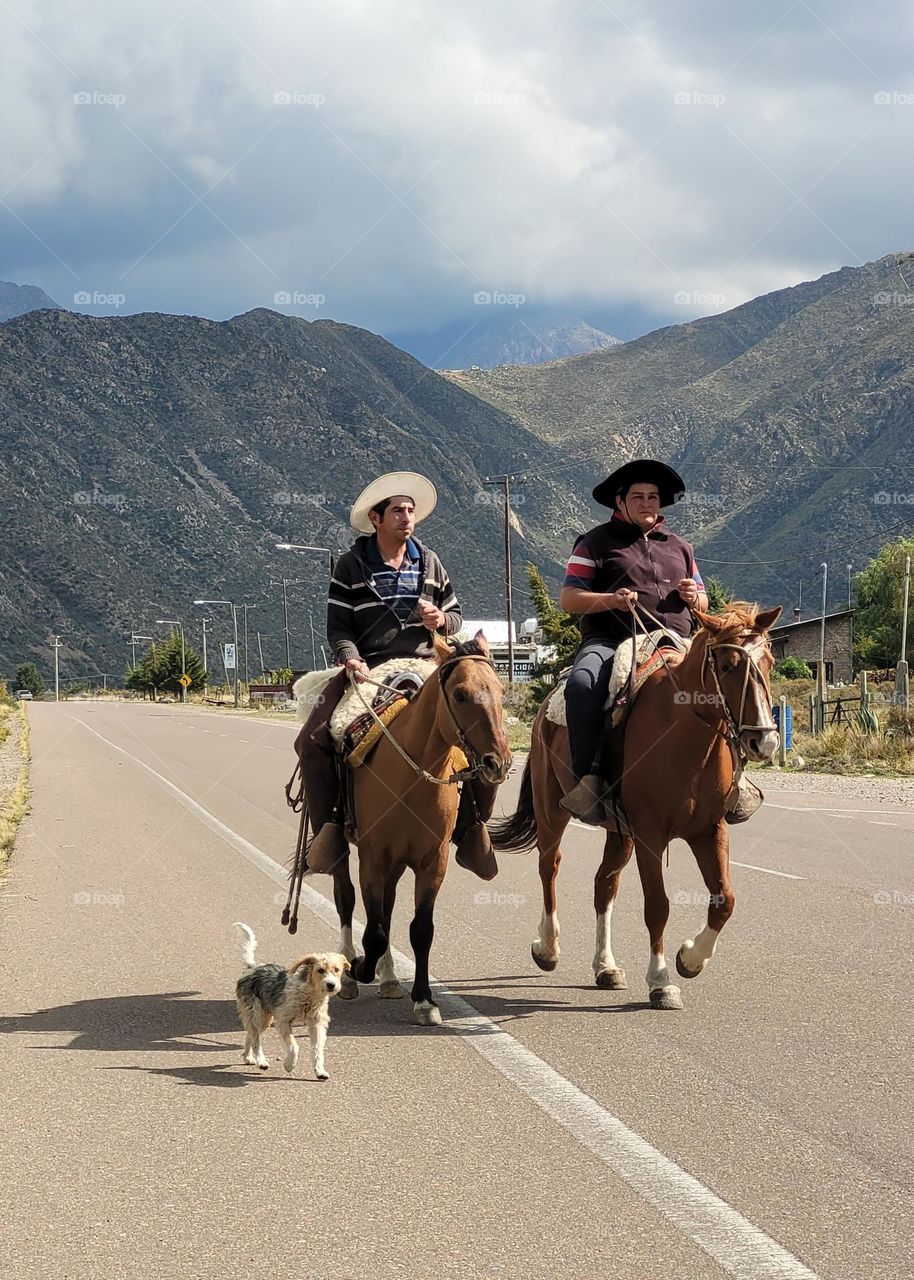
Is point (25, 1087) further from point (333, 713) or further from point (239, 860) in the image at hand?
point (239, 860)

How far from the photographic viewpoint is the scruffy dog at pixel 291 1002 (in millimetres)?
6062

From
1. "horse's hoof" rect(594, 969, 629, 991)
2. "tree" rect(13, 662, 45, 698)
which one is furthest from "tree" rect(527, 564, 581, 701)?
"tree" rect(13, 662, 45, 698)

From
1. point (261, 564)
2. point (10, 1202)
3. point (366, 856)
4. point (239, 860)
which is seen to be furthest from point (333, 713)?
point (261, 564)

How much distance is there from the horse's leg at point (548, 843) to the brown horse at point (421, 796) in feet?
3.55

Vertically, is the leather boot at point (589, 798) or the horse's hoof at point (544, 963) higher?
the leather boot at point (589, 798)

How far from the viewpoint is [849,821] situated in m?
17.8

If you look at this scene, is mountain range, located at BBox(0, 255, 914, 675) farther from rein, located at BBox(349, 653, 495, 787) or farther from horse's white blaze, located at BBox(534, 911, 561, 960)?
rein, located at BBox(349, 653, 495, 787)

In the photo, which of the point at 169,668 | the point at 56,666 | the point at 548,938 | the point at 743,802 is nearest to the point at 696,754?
the point at 743,802

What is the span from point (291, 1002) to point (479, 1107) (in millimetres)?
1031

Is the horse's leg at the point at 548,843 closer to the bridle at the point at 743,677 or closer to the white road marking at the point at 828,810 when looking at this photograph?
the bridle at the point at 743,677

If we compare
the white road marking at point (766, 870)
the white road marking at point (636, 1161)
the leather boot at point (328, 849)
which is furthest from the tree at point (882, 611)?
the white road marking at point (636, 1161)

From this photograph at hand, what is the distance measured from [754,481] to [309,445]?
60.1 metres

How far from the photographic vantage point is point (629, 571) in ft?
27.2

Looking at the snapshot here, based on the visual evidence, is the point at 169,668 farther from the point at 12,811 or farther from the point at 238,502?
the point at 12,811
